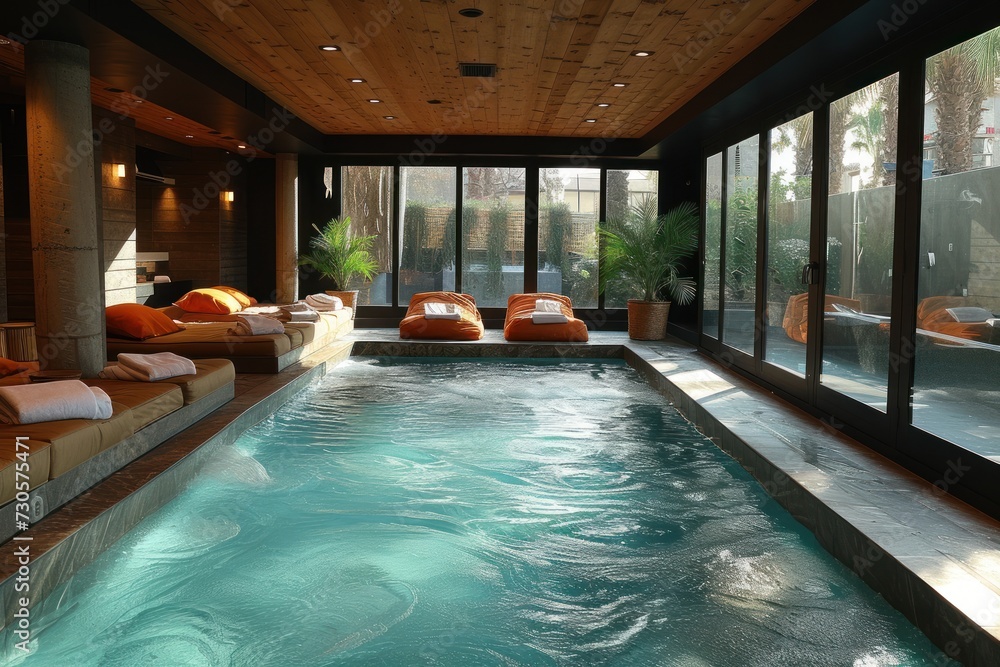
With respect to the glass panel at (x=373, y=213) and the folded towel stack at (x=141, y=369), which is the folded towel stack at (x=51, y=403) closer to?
the folded towel stack at (x=141, y=369)

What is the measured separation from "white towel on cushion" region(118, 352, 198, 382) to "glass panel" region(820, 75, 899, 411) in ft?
14.0

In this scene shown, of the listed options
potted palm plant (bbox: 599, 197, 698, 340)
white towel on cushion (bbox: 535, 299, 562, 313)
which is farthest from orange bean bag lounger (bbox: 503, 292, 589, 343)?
potted palm plant (bbox: 599, 197, 698, 340)

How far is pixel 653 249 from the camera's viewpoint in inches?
397

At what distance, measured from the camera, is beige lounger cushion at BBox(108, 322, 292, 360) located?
6.99 metres

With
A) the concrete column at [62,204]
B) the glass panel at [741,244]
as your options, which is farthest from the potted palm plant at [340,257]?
the concrete column at [62,204]

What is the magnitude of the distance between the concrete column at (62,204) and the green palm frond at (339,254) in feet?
19.4

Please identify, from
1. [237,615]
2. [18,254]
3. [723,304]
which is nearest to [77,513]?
[237,615]

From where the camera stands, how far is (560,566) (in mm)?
3598

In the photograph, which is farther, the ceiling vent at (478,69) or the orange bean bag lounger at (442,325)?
the orange bean bag lounger at (442,325)

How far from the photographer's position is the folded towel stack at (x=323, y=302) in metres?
10.3

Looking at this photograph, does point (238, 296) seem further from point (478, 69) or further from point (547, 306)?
point (478, 69)

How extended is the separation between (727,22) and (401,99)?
152 inches

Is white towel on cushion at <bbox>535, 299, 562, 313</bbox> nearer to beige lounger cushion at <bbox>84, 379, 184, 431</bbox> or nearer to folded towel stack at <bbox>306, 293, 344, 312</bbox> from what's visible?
folded towel stack at <bbox>306, 293, 344, 312</bbox>

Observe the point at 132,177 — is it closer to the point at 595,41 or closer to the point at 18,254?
the point at 18,254
